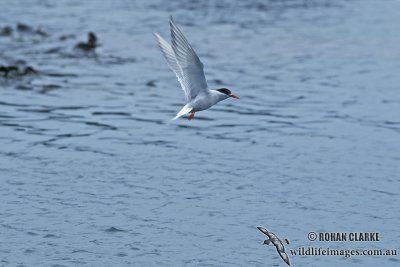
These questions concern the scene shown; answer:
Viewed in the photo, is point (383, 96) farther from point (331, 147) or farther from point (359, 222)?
point (359, 222)

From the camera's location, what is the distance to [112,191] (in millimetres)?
19641

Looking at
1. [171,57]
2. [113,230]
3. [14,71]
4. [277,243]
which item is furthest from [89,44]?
[277,243]

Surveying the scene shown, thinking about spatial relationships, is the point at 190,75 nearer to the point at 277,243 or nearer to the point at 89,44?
the point at 277,243

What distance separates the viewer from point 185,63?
54.9 ft

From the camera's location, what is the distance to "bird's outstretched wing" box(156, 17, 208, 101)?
53.4 ft

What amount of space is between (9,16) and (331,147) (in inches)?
996

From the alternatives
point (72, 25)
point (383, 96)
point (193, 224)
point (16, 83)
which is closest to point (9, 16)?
point (72, 25)

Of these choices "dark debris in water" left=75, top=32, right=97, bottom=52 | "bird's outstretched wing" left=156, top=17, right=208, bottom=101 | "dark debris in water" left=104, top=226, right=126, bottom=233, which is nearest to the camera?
"bird's outstretched wing" left=156, top=17, right=208, bottom=101

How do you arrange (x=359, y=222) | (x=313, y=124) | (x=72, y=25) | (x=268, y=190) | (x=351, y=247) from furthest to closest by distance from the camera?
(x=72, y=25)
(x=313, y=124)
(x=268, y=190)
(x=359, y=222)
(x=351, y=247)

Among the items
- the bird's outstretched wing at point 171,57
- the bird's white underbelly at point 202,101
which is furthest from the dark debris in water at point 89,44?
the bird's white underbelly at point 202,101

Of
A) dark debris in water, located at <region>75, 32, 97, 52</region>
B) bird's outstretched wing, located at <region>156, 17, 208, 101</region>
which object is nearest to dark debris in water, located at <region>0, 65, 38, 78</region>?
dark debris in water, located at <region>75, 32, 97, 52</region>

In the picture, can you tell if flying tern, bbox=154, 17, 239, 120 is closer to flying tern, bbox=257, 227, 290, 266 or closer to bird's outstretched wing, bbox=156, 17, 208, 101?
bird's outstretched wing, bbox=156, 17, 208, 101

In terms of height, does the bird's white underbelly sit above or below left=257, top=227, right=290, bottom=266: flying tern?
above

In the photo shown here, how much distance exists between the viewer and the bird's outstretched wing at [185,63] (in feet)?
53.4
